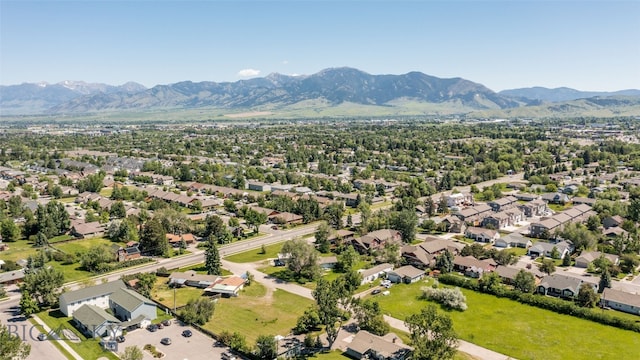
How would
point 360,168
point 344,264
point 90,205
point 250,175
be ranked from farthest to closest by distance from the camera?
point 360,168, point 250,175, point 90,205, point 344,264

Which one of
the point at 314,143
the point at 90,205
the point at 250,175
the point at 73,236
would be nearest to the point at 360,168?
the point at 250,175

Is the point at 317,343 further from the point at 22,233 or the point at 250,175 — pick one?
the point at 250,175

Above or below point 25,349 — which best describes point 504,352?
below

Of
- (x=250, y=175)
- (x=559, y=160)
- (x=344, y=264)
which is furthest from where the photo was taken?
(x=559, y=160)

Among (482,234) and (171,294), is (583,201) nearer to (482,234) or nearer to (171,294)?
(482,234)

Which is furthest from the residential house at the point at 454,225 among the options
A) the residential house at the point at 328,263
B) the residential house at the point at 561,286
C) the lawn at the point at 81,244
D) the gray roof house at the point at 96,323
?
the lawn at the point at 81,244

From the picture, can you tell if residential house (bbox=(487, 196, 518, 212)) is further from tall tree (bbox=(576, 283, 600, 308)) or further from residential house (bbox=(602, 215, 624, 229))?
tall tree (bbox=(576, 283, 600, 308))
